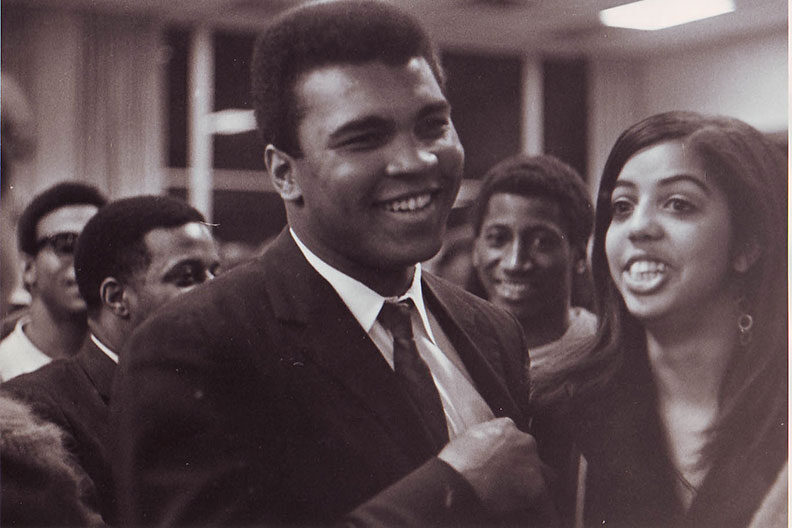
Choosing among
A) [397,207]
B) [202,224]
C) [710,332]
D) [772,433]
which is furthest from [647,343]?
[202,224]

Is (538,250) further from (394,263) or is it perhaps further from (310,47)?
(310,47)

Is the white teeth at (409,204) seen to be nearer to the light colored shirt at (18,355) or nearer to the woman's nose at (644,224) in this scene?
the woman's nose at (644,224)

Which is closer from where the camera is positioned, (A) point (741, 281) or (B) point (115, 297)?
(B) point (115, 297)

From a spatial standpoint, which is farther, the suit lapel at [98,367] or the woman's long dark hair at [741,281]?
the woman's long dark hair at [741,281]

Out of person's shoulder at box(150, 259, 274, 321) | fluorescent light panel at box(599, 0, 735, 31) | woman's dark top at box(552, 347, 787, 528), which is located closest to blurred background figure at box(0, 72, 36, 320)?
person's shoulder at box(150, 259, 274, 321)

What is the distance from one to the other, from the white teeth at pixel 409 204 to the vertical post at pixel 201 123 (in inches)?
17.0

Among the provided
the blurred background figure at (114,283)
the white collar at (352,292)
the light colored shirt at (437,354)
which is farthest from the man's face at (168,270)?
the light colored shirt at (437,354)

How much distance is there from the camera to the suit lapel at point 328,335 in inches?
76.7

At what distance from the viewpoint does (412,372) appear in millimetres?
2041

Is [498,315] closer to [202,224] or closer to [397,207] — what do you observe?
[397,207]

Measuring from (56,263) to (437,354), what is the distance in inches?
34.7

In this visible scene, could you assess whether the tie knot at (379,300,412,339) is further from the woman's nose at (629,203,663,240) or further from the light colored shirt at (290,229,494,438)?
the woman's nose at (629,203,663,240)

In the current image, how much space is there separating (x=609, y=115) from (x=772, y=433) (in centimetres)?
90

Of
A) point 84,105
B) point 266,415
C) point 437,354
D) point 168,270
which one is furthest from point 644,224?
point 84,105
